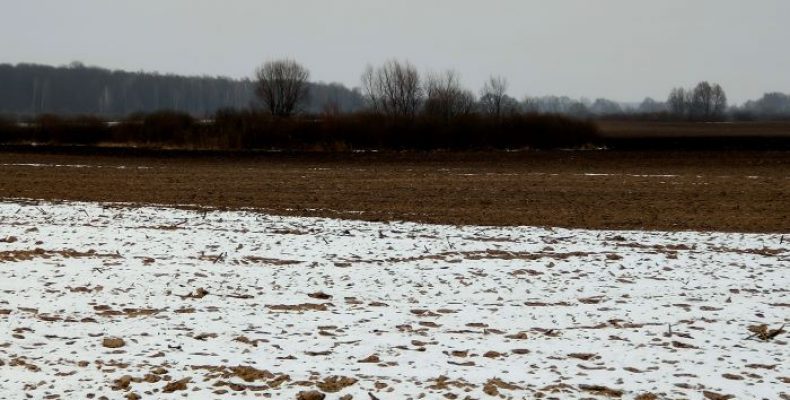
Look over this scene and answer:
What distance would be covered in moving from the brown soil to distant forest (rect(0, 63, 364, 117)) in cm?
12239

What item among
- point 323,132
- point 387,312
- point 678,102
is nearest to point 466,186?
point 387,312

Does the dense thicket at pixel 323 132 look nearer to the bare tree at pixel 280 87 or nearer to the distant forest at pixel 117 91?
the bare tree at pixel 280 87

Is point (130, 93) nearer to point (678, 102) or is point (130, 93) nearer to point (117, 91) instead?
point (117, 91)

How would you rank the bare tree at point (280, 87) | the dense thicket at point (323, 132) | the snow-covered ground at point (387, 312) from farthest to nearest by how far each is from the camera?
the bare tree at point (280, 87), the dense thicket at point (323, 132), the snow-covered ground at point (387, 312)

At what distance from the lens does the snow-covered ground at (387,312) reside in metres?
7.39

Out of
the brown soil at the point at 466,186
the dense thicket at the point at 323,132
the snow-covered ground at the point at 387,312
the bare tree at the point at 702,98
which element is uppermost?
the bare tree at the point at 702,98

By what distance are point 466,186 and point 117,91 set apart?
170 m

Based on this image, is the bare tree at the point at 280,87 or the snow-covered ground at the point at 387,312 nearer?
the snow-covered ground at the point at 387,312

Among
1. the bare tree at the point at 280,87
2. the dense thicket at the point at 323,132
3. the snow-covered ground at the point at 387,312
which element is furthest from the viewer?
the bare tree at the point at 280,87

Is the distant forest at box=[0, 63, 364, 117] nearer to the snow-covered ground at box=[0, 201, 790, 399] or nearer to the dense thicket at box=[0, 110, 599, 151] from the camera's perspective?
the dense thicket at box=[0, 110, 599, 151]

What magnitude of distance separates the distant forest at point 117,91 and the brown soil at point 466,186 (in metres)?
122

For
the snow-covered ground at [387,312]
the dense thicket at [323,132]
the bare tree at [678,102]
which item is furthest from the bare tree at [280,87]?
the bare tree at [678,102]

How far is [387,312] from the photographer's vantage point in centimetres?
1008

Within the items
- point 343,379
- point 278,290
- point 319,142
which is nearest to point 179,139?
point 319,142
